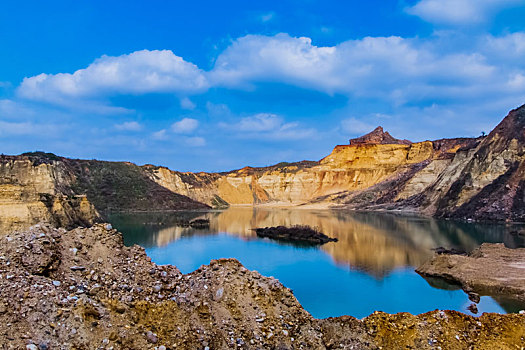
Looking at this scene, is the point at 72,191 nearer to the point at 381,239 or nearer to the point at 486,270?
the point at 381,239

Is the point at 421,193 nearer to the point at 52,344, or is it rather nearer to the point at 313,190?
the point at 313,190

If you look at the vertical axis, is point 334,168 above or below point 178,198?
above

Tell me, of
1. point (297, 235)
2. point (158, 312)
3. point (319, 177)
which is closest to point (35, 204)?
point (158, 312)

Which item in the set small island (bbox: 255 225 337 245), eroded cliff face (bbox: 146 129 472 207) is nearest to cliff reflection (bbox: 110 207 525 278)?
small island (bbox: 255 225 337 245)

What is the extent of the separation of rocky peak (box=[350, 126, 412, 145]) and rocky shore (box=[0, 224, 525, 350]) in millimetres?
112890

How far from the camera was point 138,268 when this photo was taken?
8.66 metres

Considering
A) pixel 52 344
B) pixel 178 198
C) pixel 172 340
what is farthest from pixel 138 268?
pixel 178 198

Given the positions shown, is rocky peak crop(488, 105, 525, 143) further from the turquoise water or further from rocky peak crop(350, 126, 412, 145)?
rocky peak crop(350, 126, 412, 145)

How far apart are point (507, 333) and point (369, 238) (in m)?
27.3

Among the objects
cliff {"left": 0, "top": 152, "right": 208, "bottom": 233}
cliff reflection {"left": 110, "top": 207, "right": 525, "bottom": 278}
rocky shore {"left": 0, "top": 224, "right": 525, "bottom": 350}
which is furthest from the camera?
cliff reflection {"left": 110, "top": 207, "right": 525, "bottom": 278}

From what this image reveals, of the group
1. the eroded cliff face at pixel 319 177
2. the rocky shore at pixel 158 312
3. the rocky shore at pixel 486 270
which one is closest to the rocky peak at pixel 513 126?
the eroded cliff face at pixel 319 177

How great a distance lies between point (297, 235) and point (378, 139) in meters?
90.3

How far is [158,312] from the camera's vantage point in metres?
7.70

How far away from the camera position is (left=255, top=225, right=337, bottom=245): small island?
35.6 metres
